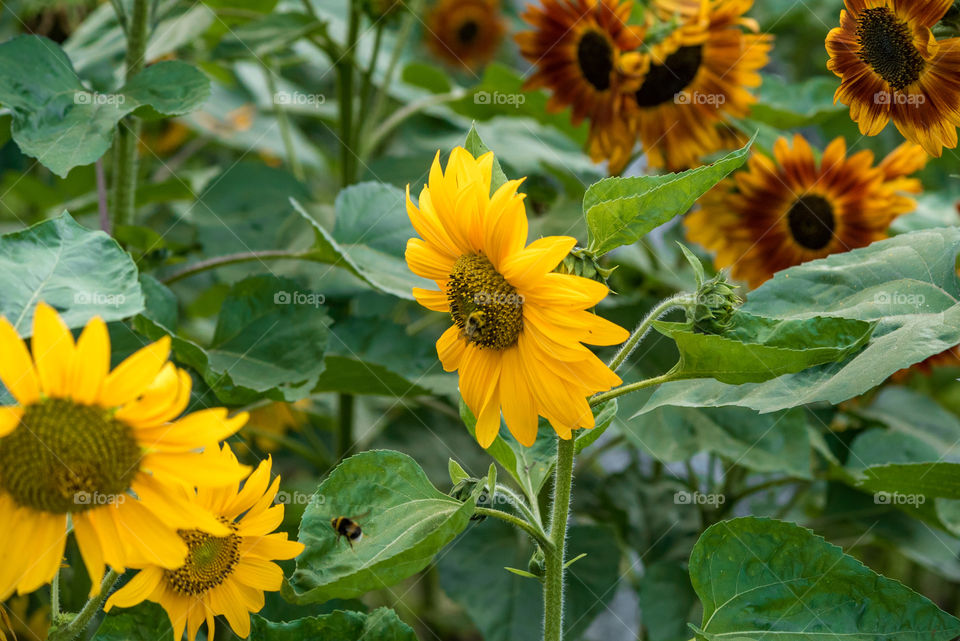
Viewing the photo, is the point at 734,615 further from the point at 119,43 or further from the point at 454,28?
the point at 454,28

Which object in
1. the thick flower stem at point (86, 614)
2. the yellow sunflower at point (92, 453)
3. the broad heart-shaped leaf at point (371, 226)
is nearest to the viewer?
the yellow sunflower at point (92, 453)

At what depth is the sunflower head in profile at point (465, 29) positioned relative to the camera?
1.58m

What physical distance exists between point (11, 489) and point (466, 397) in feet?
0.79

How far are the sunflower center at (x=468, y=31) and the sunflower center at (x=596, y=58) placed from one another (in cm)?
73

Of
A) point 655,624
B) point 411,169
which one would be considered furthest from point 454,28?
point 655,624

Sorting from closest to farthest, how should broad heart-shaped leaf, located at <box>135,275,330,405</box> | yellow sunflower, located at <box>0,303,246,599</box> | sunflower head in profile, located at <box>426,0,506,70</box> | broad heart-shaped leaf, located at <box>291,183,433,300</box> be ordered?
yellow sunflower, located at <box>0,303,246,599</box>, broad heart-shaped leaf, located at <box>135,275,330,405</box>, broad heart-shaped leaf, located at <box>291,183,433,300</box>, sunflower head in profile, located at <box>426,0,506,70</box>

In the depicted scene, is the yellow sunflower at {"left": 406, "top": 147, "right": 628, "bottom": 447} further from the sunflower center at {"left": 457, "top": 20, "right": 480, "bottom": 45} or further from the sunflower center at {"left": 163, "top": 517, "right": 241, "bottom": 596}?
the sunflower center at {"left": 457, "top": 20, "right": 480, "bottom": 45}

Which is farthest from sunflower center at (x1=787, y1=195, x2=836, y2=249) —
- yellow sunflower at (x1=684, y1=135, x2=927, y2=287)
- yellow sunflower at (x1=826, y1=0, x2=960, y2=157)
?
yellow sunflower at (x1=826, y1=0, x2=960, y2=157)

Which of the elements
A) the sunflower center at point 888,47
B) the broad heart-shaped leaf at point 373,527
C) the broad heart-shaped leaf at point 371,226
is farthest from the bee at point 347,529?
the sunflower center at point 888,47

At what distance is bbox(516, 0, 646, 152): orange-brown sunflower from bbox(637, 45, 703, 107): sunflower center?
37 millimetres

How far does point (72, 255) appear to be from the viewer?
566 millimetres

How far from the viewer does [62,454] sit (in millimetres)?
411

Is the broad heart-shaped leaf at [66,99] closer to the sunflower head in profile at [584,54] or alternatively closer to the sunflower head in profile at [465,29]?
the sunflower head in profile at [584,54]

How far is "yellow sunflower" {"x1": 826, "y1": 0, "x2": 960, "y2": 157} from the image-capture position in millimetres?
548
